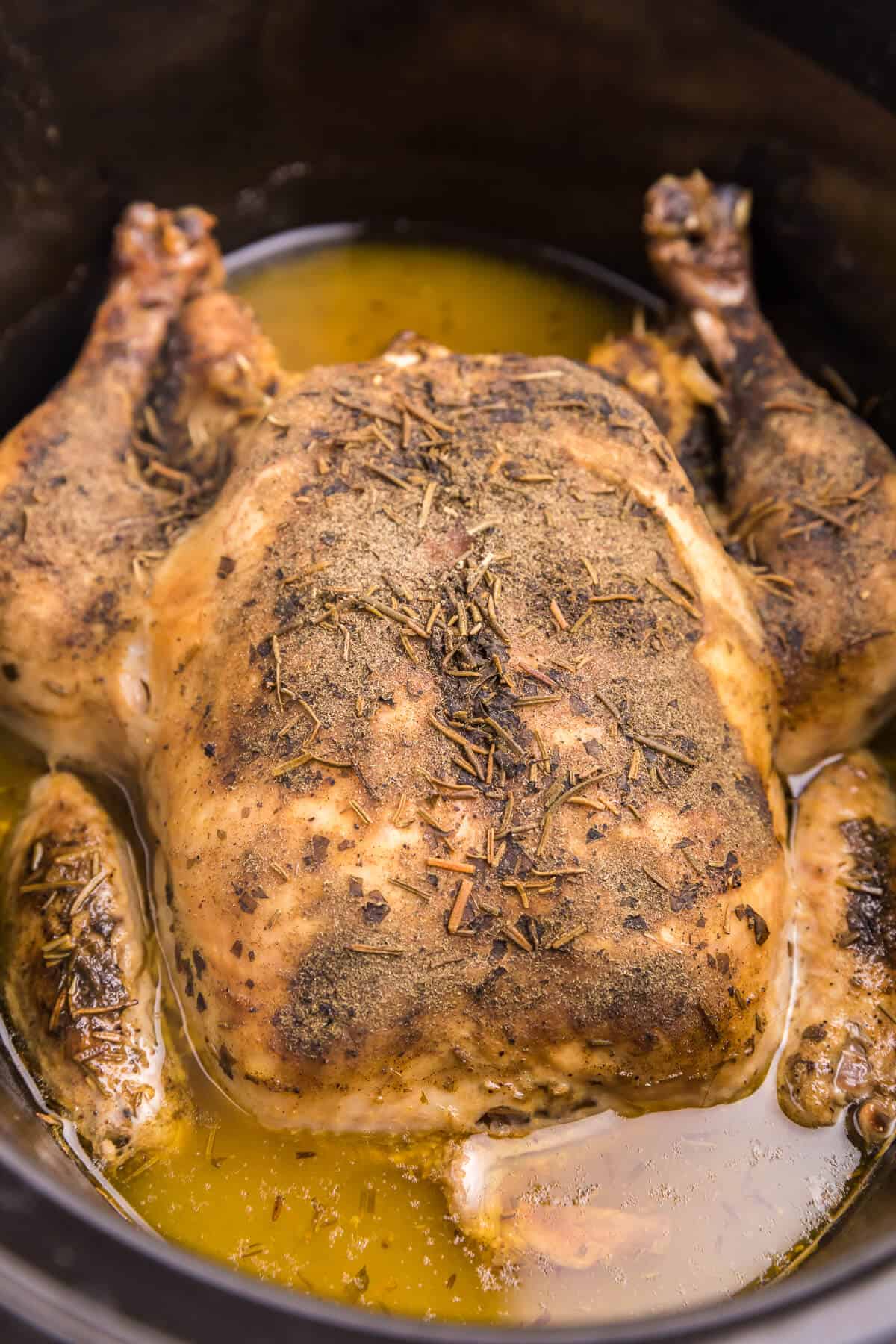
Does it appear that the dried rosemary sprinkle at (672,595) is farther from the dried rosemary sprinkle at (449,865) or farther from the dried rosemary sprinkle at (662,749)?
the dried rosemary sprinkle at (449,865)

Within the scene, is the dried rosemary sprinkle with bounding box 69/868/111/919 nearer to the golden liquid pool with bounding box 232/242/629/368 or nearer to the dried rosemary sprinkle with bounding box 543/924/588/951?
the dried rosemary sprinkle with bounding box 543/924/588/951

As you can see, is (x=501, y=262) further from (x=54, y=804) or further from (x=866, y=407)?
(x=54, y=804)

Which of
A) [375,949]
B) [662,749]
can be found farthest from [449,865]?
[662,749]

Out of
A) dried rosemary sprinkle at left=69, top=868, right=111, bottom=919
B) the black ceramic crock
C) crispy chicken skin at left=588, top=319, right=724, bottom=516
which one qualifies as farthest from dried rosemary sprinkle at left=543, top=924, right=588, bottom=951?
crispy chicken skin at left=588, top=319, right=724, bottom=516

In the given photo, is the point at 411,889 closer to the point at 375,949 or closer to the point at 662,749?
the point at 375,949

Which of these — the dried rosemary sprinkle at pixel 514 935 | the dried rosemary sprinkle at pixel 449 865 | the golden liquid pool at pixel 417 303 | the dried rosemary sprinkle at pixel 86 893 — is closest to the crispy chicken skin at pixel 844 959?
Answer: the dried rosemary sprinkle at pixel 514 935

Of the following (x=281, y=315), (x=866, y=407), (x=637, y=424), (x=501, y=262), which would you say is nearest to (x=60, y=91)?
(x=281, y=315)
